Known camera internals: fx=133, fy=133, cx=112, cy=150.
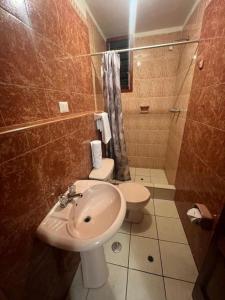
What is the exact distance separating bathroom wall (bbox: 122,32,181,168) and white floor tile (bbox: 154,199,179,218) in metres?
0.92

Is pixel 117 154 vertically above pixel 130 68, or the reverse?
pixel 130 68

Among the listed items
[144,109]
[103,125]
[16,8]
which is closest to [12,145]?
[16,8]

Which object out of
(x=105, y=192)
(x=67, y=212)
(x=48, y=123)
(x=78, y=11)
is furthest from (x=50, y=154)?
(x=78, y=11)

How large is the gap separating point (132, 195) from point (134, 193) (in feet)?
0.14

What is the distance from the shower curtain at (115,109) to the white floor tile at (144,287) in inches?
50.6

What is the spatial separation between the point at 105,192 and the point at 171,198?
4.21 feet

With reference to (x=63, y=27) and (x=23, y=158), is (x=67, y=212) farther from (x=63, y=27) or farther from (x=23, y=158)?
(x=63, y=27)

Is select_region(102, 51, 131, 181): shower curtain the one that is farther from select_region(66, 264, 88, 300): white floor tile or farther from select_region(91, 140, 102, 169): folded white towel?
select_region(66, 264, 88, 300): white floor tile

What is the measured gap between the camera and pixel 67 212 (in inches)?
33.5

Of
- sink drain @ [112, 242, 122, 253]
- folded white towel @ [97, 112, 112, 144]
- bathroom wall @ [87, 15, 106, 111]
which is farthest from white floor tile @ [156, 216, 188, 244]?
bathroom wall @ [87, 15, 106, 111]

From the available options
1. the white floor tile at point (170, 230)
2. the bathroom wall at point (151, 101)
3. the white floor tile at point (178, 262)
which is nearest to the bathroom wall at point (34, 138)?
the white floor tile at point (178, 262)

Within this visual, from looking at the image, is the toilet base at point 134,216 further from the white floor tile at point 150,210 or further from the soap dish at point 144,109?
the soap dish at point 144,109

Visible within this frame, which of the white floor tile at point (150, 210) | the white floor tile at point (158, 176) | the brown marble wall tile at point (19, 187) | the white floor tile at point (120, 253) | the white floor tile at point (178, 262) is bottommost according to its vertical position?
the white floor tile at point (178, 262)

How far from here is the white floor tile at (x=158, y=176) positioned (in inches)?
91.9
